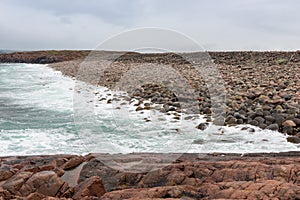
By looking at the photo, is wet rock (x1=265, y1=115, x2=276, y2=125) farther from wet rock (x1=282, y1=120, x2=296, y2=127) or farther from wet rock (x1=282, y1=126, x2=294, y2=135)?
wet rock (x1=282, y1=126, x2=294, y2=135)

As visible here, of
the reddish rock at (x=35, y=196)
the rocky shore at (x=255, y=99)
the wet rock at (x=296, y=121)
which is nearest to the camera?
the reddish rock at (x=35, y=196)

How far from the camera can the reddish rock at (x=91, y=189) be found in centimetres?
441

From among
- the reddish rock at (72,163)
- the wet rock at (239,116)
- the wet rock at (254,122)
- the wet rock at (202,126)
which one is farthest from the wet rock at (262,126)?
the reddish rock at (72,163)

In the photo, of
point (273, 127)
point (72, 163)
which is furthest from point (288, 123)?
point (72, 163)

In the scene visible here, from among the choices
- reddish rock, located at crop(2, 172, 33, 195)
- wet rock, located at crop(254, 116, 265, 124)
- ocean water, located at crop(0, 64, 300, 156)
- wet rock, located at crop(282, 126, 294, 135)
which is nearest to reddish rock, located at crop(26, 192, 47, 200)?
reddish rock, located at crop(2, 172, 33, 195)

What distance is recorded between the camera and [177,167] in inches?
195

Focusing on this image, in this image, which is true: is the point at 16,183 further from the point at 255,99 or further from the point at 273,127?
the point at 255,99

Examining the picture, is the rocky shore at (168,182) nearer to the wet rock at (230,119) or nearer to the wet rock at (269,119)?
the wet rock at (269,119)

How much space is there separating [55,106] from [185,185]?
1220cm

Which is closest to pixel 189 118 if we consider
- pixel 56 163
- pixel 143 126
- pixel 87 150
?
pixel 143 126

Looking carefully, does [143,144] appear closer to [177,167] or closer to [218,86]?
[177,167]

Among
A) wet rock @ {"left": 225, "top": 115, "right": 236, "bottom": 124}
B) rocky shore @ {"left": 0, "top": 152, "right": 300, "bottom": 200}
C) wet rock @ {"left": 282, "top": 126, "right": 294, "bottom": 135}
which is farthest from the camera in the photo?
wet rock @ {"left": 225, "top": 115, "right": 236, "bottom": 124}

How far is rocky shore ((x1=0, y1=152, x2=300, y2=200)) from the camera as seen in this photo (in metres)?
3.84

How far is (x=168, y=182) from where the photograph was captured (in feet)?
14.8
